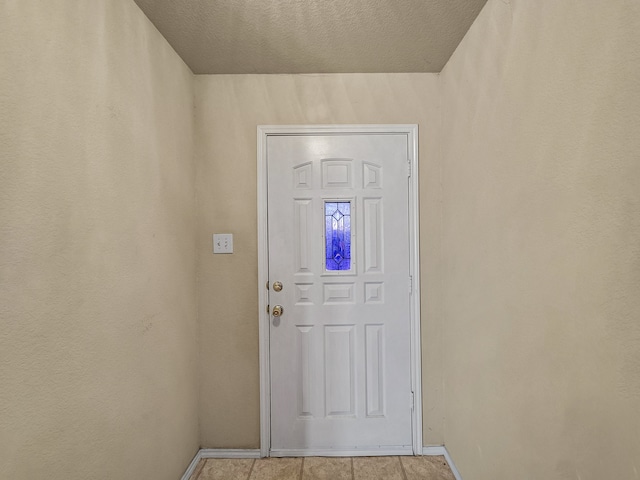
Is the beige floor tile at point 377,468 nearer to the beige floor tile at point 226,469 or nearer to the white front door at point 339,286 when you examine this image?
the white front door at point 339,286

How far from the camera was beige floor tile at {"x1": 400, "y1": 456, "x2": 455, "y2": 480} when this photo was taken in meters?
1.89

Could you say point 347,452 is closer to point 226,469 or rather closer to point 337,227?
point 226,469

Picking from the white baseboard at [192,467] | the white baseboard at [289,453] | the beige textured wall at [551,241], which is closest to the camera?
the beige textured wall at [551,241]

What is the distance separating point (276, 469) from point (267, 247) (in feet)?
4.29

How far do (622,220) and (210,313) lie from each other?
1.99 m

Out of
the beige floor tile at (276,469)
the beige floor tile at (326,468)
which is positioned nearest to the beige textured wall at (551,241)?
the beige floor tile at (326,468)

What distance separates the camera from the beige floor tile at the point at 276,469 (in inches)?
75.4

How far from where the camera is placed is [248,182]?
2123 millimetres

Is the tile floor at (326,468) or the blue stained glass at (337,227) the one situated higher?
the blue stained glass at (337,227)

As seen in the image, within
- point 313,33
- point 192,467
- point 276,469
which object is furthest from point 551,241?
point 192,467

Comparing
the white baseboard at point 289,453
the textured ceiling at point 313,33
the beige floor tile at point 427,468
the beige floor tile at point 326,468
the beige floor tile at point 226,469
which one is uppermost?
the textured ceiling at point 313,33

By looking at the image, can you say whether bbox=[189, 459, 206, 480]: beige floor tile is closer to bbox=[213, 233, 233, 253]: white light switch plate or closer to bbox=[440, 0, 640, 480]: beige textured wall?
bbox=[213, 233, 233, 253]: white light switch plate

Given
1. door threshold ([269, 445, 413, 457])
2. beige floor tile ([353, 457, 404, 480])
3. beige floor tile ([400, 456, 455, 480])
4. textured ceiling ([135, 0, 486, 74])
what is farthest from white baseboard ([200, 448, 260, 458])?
textured ceiling ([135, 0, 486, 74])

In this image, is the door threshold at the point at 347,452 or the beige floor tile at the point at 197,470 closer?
the beige floor tile at the point at 197,470
